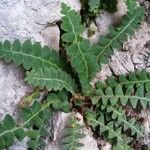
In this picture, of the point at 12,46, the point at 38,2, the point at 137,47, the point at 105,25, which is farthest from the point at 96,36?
the point at 12,46

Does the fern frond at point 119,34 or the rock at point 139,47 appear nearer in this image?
the fern frond at point 119,34

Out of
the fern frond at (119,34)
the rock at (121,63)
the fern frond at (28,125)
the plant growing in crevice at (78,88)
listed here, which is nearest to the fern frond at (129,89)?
the plant growing in crevice at (78,88)

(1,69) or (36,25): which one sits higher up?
(36,25)

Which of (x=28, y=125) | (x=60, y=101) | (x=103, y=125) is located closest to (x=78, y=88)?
(x=60, y=101)

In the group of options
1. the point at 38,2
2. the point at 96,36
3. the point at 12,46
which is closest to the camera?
the point at 12,46

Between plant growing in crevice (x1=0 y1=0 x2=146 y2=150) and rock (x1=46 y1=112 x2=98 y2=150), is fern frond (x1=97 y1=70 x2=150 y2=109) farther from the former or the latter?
rock (x1=46 y1=112 x2=98 y2=150)

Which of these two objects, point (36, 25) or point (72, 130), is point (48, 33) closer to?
point (36, 25)

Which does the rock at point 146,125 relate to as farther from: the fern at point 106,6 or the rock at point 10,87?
the rock at point 10,87
